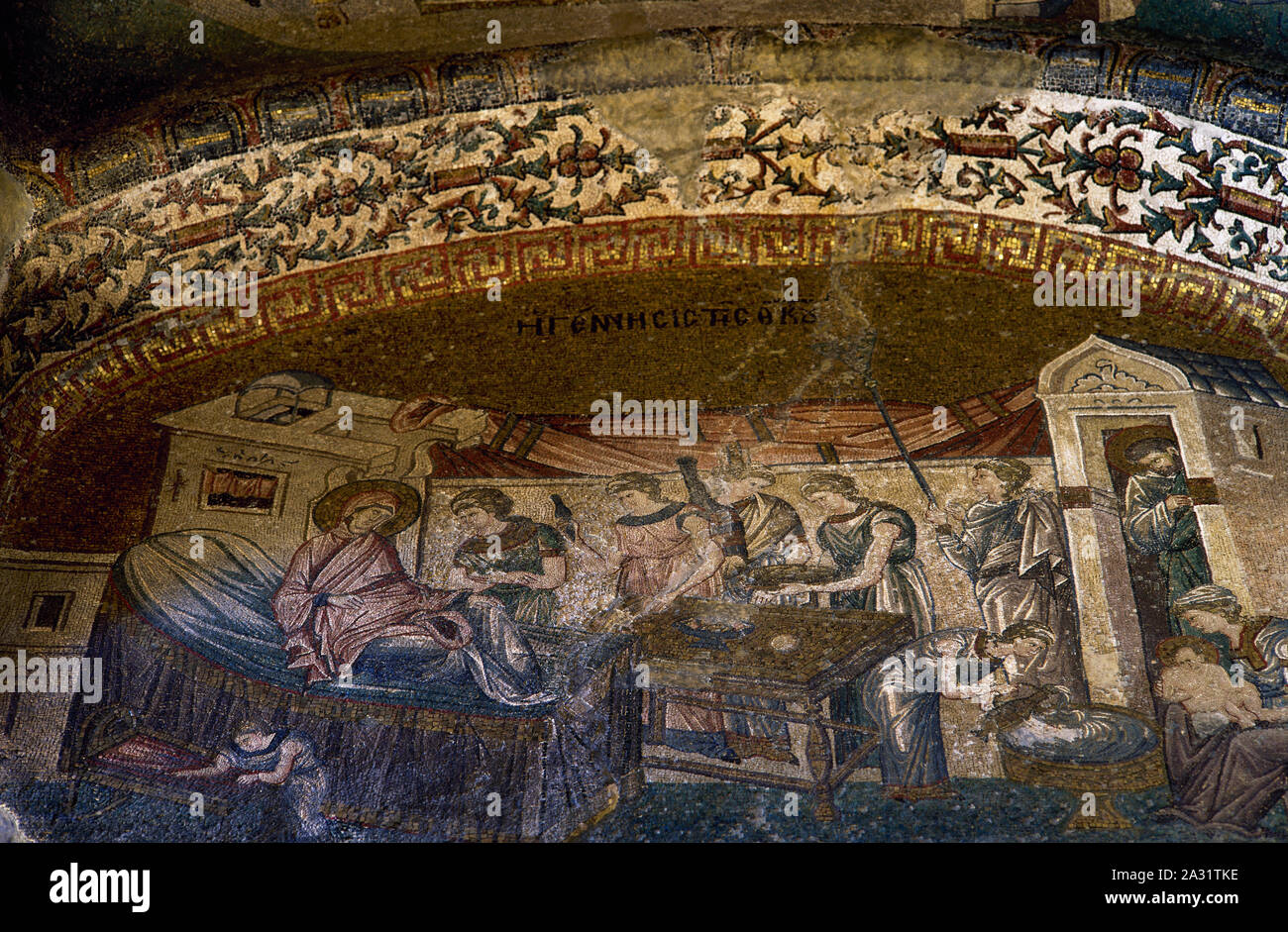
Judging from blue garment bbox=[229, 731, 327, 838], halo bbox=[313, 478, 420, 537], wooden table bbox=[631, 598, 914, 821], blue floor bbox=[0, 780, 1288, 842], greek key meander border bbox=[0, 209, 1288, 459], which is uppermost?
greek key meander border bbox=[0, 209, 1288, 459]

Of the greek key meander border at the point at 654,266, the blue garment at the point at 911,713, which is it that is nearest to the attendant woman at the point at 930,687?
the blue garment at the point at 911,713

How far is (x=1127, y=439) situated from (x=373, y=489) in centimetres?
315

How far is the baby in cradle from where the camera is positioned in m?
5.79

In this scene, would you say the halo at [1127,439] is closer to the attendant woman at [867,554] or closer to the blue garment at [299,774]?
the attendant woman at [867,554]

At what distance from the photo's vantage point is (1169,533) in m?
6.28

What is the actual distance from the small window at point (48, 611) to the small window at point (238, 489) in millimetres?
680

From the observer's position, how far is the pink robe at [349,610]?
6191 millimetres

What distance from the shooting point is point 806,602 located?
6.24 metres

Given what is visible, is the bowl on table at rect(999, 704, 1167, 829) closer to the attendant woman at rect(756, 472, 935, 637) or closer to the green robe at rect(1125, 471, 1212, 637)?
the green robe at rect(1125, 471, 1212, 637)

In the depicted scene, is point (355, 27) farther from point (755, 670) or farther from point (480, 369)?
point (755, 670)

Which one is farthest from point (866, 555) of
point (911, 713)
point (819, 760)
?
point (819, 760)

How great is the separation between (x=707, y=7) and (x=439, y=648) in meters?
3.21

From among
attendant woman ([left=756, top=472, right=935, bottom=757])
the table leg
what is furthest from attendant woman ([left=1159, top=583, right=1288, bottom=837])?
the table leg

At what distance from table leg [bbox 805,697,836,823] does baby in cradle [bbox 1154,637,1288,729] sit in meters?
1.25
